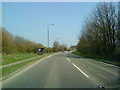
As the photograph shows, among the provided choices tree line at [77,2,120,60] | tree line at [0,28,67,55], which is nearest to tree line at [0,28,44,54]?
tree line at [0,28,67,55]

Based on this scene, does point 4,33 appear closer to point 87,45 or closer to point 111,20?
point 111,20

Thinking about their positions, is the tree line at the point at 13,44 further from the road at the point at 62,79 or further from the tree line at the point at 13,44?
the road at the point at 62,79

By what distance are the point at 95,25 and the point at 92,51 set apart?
507 inches

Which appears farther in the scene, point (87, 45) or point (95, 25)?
point (87, 45)

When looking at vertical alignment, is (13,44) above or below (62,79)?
above

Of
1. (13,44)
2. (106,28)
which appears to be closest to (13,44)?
(13,44)

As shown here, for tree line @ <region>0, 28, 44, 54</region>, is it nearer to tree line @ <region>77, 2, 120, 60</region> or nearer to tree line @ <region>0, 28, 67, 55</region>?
tree line @ <region>0, 28, 67, 55</region>

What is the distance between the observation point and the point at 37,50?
222 feet

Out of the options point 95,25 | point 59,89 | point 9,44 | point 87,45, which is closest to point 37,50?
point 87,45

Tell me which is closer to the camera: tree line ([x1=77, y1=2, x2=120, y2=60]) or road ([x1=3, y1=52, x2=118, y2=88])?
road ([x1=3, y1=52, x2=118, y2=88])

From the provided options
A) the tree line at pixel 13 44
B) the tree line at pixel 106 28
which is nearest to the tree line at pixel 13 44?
the tree line at pixel 13 44

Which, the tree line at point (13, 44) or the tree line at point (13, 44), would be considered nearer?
the tree line at point (13, 44)

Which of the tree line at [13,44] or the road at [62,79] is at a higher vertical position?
the tree line at [13,44]

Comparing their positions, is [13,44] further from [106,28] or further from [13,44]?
[106,28]
